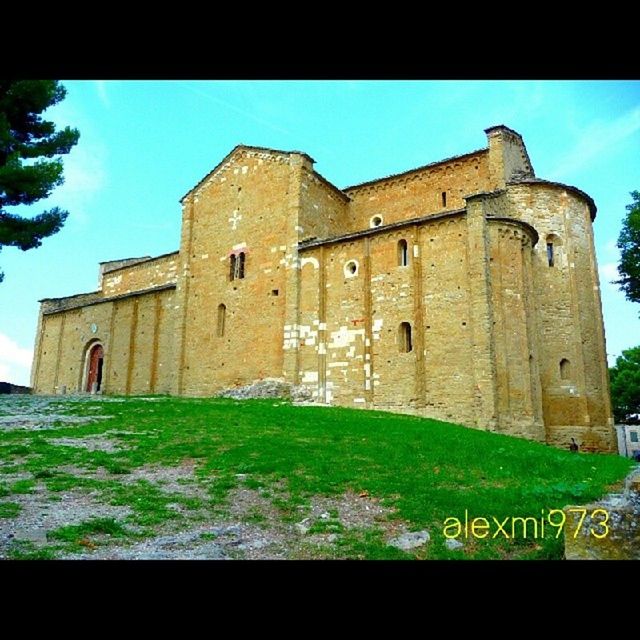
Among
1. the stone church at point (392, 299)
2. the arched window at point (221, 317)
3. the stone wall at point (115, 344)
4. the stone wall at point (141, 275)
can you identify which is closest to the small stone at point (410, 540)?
the stone church at point (392, 299)

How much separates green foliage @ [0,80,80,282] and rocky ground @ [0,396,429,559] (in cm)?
839

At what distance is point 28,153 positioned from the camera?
15984 millimetres

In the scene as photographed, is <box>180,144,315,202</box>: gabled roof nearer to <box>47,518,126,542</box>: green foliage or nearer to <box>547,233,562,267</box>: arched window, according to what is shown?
<box>547,233,562,267</box>: arched window

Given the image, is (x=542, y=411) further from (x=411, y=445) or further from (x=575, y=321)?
(x=411, y=445)

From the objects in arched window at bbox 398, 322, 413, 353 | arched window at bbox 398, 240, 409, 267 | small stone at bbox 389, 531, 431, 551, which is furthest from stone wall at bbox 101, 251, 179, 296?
small stone at bbox 389, 531, 431, 551

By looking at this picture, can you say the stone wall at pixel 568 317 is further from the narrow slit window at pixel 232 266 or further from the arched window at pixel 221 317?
the arched window at pixel 221 317

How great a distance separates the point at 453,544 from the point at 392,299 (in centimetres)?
1564

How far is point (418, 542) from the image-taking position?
692cm

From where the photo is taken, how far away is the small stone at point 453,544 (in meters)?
6.76

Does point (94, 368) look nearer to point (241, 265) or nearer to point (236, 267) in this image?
point (236, 267)

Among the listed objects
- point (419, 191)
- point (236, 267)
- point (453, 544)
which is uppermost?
point (419, 191)

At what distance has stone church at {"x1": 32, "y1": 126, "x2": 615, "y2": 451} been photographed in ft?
65.9

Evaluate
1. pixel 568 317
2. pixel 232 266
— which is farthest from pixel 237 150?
pixel 568 317

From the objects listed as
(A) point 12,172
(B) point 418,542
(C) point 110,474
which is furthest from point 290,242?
(B) point 418,542
